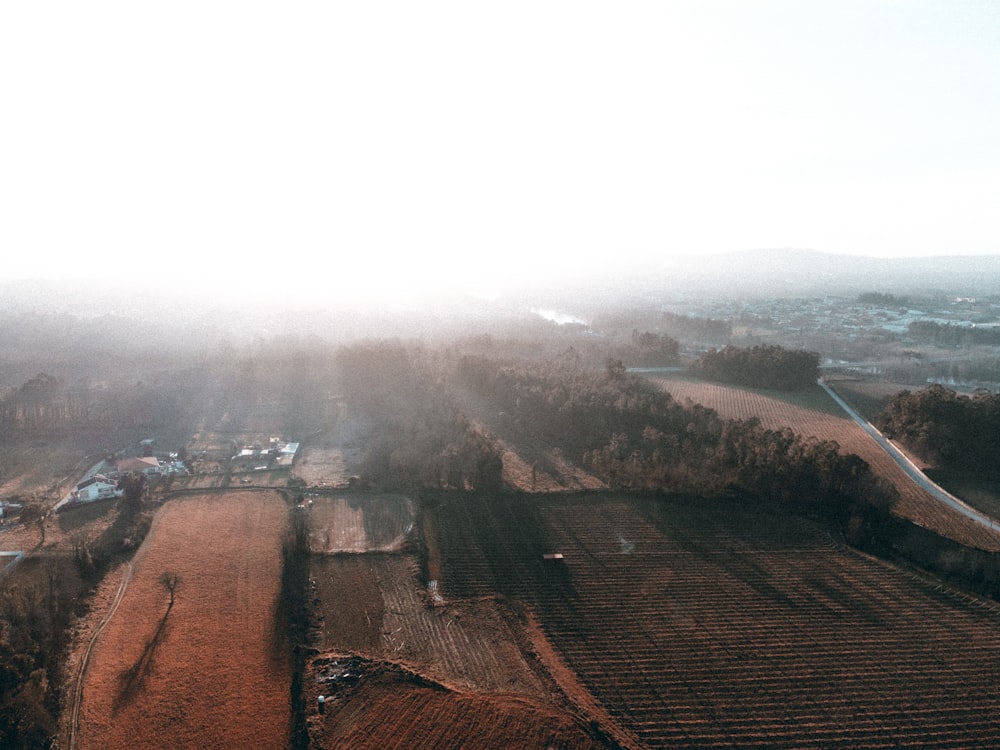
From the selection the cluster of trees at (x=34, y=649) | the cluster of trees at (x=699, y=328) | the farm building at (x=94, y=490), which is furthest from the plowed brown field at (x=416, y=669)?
the cluster of trees at (x=699, y=328)

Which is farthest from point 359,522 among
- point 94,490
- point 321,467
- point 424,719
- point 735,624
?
point 735,624

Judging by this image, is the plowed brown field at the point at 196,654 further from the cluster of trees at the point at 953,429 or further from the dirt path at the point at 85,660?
the cluster of trees at the point at 953,429

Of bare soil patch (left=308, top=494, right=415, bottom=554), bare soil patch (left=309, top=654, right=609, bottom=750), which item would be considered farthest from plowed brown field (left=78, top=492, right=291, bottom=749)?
bare soil patch (left=308, top=494, right=415, bottom=554)

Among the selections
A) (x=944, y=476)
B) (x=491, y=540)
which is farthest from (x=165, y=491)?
(x=944, y=476)

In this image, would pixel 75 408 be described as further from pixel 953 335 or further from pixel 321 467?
A: pixel 953 335

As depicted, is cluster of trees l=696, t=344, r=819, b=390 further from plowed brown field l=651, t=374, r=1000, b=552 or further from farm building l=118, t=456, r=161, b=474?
farm building l=118, t=456, r=161, b=474

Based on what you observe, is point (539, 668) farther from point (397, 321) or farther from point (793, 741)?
point (397, 321)
